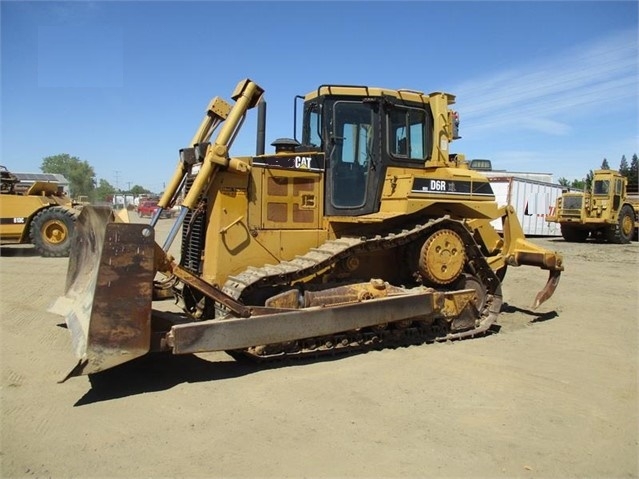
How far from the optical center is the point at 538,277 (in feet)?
41.7

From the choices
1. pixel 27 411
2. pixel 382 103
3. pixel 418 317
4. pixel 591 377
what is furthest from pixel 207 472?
pixel 382 103

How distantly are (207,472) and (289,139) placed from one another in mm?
4149

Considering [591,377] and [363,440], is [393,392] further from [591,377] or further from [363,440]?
[591,377]

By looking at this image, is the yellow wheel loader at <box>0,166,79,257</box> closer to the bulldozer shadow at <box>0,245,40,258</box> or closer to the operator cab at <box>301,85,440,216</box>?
the bulldozer shadow at <box>0,245,40,258</box>

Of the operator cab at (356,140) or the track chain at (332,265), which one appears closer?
the track chain at (332,265)

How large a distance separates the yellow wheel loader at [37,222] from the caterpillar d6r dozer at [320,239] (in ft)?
33.4

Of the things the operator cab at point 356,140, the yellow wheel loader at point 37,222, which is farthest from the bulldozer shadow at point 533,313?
the yellow wheel loader at point 37,222

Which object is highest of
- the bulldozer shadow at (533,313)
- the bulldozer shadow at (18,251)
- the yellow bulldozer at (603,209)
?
the yellow bulldozer at (603,209)

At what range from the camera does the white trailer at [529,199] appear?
25.8 metres

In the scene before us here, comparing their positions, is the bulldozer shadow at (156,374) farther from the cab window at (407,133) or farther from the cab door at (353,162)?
the cab window at (407,133)

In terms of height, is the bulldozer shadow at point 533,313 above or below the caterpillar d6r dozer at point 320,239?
below

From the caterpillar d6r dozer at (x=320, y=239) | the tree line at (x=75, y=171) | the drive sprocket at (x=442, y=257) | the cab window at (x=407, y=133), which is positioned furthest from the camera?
the tree line at (x=75, y=171)

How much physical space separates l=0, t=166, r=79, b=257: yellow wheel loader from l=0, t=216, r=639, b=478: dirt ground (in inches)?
362

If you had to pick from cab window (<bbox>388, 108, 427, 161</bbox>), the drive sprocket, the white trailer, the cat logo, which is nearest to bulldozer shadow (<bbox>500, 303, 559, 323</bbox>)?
the drive sprocket
